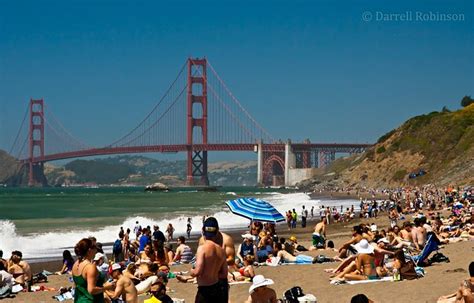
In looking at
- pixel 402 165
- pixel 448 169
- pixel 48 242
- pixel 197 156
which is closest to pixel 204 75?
pixel 197 156

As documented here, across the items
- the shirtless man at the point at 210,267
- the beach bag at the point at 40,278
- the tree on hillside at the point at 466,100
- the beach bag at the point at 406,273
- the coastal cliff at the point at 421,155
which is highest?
the tree on hillside at the point at 466,100

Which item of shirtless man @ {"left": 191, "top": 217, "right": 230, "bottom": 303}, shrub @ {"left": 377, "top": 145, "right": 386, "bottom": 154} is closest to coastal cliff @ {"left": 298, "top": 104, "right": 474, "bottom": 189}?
shrub @ {"left": 377, "top": 145, "right": 386, "bottom": 154}

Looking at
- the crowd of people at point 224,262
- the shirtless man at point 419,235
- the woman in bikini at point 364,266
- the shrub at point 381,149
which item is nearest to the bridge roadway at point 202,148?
the shrub at point 381,149

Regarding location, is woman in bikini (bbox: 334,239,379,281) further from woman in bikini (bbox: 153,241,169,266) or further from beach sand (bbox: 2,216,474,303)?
woman in bikini (bbox: 153,241,169,266)

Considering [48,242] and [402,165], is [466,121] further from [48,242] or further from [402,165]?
[48,242]

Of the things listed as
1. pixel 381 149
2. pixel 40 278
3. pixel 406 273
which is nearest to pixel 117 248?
pixel 40 278

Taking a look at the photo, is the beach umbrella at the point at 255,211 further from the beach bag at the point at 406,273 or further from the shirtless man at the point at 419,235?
the beach bag at the point at 406,273
